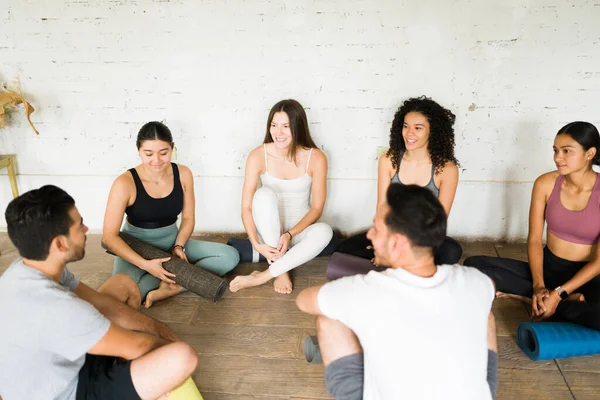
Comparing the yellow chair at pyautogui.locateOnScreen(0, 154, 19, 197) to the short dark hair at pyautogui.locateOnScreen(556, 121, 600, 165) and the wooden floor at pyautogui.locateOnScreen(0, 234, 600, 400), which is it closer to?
the wooden floor at pyautogui.locateOnScreen(0, 234, 600, 400)

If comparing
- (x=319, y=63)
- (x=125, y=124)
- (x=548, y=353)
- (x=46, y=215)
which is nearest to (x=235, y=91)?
(x=319, y=63)

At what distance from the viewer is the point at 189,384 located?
1479 mm

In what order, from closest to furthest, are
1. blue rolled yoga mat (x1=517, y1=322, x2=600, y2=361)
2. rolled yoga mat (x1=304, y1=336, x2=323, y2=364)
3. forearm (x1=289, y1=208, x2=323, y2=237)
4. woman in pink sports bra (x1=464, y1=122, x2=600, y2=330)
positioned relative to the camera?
rolled yoga mat (x1=304, y1=336, x2=323, y2=364), blue rolled yoga mat (x1=517, y1=322, x2=600, y2=361), woman in pink sports bra (x1=464, y1=122, x2=600, y2=330), forearm (x1=289, y1=208, x2=323, y2=237)

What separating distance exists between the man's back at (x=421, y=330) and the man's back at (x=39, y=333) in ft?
2.27

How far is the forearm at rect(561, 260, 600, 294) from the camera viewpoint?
1951mm

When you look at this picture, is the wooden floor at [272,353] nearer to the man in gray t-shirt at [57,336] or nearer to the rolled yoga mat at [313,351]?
the rolled yoga mat at [313,351]

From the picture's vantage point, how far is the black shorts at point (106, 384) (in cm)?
133

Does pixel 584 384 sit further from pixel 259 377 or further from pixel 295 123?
→ pixel 295 123

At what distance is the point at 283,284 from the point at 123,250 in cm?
82

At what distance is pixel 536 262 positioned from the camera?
2172 millimetres

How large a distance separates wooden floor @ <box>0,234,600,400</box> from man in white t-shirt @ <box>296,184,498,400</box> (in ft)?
2.05

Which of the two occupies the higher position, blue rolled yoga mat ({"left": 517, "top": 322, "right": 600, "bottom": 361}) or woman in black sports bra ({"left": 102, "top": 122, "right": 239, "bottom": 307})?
woman in black sports bra ({"left": 102, "top": 122, "right": 239, "bottom": 307})

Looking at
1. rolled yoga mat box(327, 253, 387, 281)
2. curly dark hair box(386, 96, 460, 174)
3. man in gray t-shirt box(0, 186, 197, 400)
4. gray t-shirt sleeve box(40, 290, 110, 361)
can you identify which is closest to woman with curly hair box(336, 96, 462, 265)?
curly dark hair box(386, 96, 460, 174)

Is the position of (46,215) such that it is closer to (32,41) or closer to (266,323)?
(266,323)
